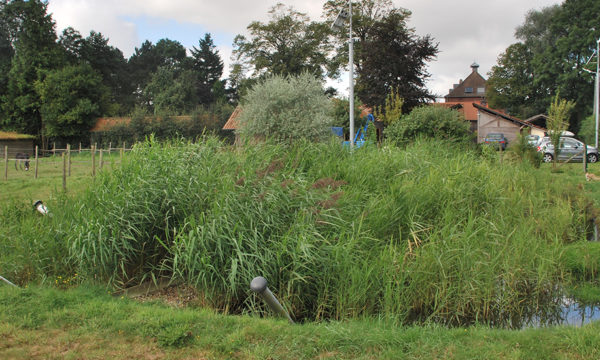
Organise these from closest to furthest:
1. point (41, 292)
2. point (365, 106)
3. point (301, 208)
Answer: point (41, 292) → point (301, 208) → point (365, 106)

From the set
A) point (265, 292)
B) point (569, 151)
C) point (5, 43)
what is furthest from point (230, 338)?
point (5, 43)

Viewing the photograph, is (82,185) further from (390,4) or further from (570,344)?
(390,4)

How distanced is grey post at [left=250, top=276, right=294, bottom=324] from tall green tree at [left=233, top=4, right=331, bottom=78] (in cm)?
4188

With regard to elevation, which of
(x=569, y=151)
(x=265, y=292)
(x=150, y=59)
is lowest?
(x=265, y=292)

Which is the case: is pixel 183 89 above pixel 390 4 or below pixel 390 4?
below

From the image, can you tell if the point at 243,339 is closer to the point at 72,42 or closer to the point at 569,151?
the point at 569,151

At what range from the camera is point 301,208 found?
613 centimetres

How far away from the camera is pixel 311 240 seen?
5547 mm

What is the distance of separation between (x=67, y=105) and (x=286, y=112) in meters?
34.9

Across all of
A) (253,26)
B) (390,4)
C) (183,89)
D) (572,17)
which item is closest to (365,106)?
(390,4)

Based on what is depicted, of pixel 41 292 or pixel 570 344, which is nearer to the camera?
pixel 570 344

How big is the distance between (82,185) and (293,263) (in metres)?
4.84

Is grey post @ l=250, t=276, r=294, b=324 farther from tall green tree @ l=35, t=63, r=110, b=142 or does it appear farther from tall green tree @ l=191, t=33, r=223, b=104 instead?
tall green tree @ l=191, t=33, r=223, b=104

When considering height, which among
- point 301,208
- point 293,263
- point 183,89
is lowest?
point 293,263
